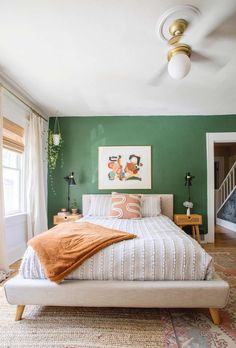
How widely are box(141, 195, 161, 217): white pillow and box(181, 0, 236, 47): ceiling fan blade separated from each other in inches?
96.0

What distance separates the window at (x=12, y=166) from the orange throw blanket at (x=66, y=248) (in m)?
1.70

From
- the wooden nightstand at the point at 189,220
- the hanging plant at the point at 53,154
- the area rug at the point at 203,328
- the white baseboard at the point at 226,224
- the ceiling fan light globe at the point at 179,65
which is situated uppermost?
the ceiling fan light globe at the point at 179,65

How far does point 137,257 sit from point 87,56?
2.04 m

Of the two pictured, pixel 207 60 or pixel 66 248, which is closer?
pixel 66 248

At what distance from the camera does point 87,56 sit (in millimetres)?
2350

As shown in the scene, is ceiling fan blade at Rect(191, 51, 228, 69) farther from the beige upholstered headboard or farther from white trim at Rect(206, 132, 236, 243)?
the beige upholstered headboard

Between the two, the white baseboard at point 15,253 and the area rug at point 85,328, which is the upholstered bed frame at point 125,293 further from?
the white baseboard at point 15,253

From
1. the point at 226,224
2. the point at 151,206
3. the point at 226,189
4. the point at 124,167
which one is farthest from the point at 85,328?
the point at 226,189

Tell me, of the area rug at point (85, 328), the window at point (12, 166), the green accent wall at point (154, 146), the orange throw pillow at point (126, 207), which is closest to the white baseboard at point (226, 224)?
the green accent wall at point (154, 146)

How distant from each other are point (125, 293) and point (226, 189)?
5703mm

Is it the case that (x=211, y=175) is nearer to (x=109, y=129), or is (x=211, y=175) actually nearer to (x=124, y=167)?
(x=124, y=167)

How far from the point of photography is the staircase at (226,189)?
6.10 m

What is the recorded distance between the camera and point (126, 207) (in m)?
3.45

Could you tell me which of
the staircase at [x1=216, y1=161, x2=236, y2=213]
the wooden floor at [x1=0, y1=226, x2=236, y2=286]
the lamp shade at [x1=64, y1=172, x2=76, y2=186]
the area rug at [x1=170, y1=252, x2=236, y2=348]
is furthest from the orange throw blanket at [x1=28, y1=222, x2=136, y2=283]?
the staircase at [x1=216, y1=161, x2=236, y2=213]
